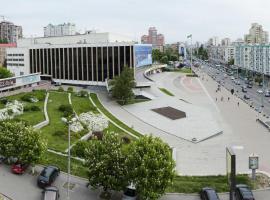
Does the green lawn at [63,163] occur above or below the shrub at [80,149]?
below

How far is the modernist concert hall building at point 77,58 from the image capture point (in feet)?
229

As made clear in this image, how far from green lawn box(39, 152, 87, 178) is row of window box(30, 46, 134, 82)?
38.1 m

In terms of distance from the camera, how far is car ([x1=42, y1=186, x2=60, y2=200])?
2541 centimetres

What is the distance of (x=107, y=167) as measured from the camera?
26.2 m

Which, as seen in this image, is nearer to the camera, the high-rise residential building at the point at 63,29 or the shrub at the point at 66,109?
the shrub at the point at 66,109

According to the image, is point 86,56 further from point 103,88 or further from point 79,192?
point 79,192

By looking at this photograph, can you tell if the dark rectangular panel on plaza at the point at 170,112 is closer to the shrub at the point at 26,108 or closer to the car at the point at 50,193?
the shrub at the point at 26,108

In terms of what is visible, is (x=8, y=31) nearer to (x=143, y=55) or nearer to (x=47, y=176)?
(x=143, y=55)

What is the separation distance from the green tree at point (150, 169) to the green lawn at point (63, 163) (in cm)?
568

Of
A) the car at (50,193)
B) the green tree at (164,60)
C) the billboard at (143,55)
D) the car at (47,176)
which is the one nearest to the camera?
the car at (50,193)

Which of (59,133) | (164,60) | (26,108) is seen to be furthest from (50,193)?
(164,60)

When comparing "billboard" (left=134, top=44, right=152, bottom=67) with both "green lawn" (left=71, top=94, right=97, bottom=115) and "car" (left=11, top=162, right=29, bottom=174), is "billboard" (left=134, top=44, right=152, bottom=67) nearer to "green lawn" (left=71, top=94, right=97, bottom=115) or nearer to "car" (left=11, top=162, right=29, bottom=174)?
"green lawn" (left=71, top=94, right=97, bottom=115)

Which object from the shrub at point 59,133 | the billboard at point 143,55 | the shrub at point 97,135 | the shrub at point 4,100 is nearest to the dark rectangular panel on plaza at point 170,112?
the shrub at point 97,135

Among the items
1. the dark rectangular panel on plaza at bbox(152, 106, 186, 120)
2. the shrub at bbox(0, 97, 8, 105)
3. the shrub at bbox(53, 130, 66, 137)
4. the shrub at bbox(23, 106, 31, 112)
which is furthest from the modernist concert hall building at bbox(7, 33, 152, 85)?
the shrub at bbox(53, 130, 66, 137)
